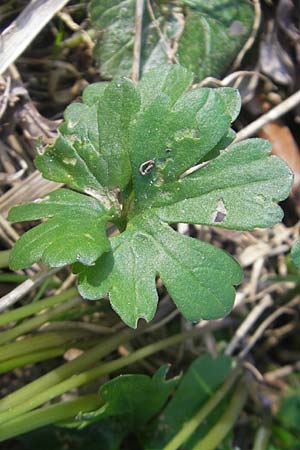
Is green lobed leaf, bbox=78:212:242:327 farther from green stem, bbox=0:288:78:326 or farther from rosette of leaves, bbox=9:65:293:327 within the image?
green stem, bbox=0:288:78:326

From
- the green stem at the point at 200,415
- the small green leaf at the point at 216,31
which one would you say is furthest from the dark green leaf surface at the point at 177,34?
the green stem at the point at 200,415

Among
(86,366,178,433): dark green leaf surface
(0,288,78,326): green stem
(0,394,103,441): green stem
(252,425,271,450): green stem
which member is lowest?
(252,425,271,450): green stem

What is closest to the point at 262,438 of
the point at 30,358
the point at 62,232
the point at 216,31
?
the point at 30,358

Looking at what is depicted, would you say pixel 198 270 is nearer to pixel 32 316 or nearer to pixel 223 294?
pixel 223 294

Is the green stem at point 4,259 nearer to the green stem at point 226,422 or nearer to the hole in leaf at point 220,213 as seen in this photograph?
the hole in leaf at point 220,213

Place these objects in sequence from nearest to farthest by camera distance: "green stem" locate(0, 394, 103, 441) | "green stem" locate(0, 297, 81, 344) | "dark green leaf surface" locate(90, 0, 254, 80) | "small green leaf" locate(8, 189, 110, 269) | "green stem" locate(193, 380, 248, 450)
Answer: "small green leaf" locate(8, 189, 110, 269)
"green stem" locate(0, 394, 103, 441)
"green stem" locate(0, 297, 81, 344)
"green stem" locate(193, 380, 248, 450)
"dark green leaf surface" locate(90, 0, 254, 80)

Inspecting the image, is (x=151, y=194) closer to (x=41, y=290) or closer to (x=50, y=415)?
(x=41, y=290)

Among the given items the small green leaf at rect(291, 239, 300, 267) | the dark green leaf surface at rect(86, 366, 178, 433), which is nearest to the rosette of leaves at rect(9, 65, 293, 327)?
the small green leaf at rect(291, 239, 300, 267)

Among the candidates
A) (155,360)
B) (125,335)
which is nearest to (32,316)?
(125,335)
